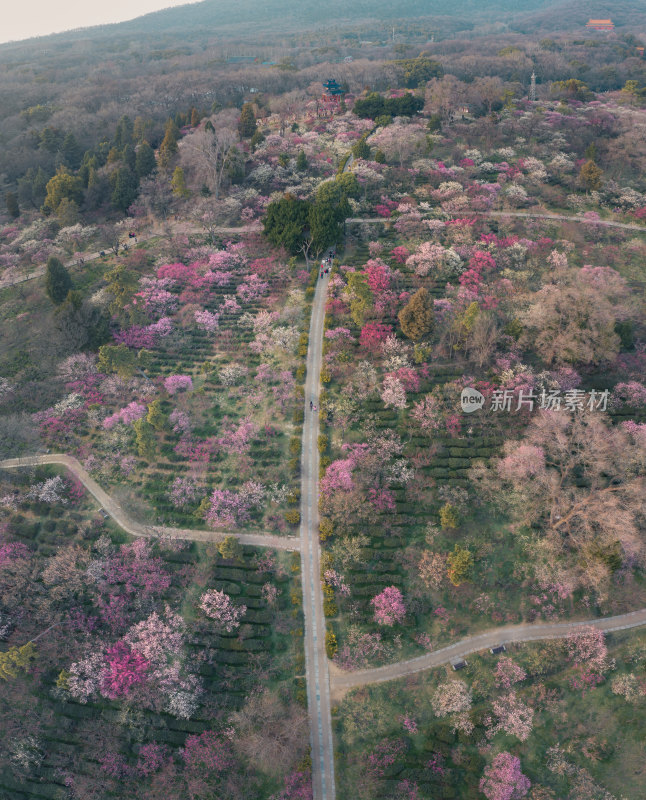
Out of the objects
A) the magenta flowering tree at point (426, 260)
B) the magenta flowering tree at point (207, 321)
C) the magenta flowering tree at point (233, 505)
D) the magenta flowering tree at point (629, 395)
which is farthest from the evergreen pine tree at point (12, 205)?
the magenta flowering tree at point (629, 395)

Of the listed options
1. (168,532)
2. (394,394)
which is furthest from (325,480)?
(168,532)

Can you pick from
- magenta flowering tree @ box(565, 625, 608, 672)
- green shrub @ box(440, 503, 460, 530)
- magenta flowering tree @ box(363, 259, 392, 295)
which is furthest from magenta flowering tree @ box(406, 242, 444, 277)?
magenta flowering tree @ box(565, 625, 608, 672)

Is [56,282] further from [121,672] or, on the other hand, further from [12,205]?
[121,672]

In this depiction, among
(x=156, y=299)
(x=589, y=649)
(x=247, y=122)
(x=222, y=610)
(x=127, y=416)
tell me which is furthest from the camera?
(x=247, y=122)

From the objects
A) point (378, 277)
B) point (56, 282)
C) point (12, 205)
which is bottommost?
point (378, 277)

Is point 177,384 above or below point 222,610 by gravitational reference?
above

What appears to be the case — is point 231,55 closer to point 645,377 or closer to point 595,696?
point 645,377

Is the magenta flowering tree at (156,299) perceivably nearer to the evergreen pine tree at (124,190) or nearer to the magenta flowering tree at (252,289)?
the magenta flowering tree at (252,289)
